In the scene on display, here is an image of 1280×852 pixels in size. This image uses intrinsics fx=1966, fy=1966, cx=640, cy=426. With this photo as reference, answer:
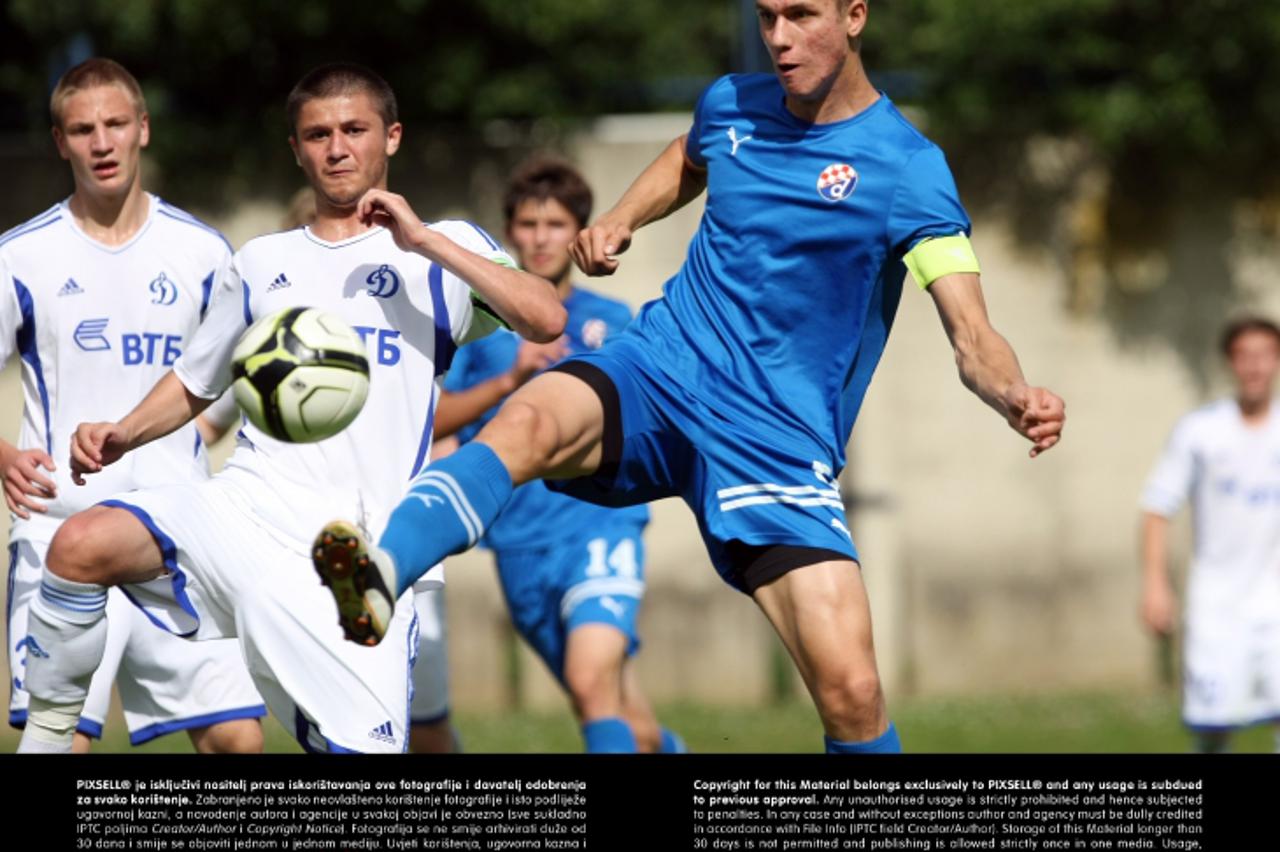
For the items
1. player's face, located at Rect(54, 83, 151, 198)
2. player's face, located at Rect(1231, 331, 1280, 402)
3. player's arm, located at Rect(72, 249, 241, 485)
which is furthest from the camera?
player's face, located at Rect(1231, 331, 1280, 402)

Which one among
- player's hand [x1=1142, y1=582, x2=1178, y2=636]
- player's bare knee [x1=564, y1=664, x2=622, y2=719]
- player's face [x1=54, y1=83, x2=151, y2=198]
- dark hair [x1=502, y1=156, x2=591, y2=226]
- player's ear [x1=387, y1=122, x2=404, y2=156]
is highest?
dark hair [x1=502, y1=156, x2=591, y2=226]

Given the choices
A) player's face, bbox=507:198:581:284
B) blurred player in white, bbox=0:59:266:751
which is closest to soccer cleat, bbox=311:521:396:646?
blurred player in white, bbox=0:59:266:751

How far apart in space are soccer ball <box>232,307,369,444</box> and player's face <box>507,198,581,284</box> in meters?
3.01

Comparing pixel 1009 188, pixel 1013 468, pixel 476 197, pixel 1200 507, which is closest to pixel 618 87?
pixel 476 197

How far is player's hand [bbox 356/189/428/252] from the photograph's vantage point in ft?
17.5

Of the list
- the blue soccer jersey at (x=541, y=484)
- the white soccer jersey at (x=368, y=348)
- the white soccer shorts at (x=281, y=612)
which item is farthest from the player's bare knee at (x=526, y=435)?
the blue soccer jersey at (x=541, y=484)

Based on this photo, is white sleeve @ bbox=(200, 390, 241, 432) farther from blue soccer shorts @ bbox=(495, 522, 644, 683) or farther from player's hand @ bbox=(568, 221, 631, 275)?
player's hand @ bbox=(568, 221, 631, 275)

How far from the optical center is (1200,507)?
9688 mm

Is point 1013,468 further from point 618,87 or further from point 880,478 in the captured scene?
point 618,87

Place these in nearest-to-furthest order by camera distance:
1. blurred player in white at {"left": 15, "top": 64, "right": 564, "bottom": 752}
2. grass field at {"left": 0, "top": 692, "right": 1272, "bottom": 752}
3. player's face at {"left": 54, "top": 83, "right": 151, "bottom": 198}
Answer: blurred player in white at {"left": 15, "top": 64, "right": 564, "bottom": 752} < player's face at {"left": 54, "top": 83, "right": 151, "bottom": 198} < grass field at {"left": 0, "top": 692, "right": 1272, "bottom": 752}

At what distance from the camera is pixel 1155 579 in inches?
367

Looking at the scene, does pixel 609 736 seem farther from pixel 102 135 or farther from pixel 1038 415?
pixel 1038 415

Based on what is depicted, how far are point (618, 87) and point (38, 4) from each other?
3622 mm

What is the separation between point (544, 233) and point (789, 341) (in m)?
2.56
